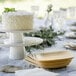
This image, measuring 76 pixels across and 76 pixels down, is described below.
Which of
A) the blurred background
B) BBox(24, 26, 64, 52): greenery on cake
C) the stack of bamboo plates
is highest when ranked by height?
the blurred background

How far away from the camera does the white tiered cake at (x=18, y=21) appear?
1349 mm

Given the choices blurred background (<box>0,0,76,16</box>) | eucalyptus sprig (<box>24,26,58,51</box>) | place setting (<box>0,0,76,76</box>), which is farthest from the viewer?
blurred background (<box>0,0,76,16</box>)

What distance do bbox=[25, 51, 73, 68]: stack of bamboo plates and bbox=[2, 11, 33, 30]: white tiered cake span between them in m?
0.16

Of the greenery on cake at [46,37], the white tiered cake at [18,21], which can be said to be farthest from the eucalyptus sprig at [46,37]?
the white tiered cake at [18,21]

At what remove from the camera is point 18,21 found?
1.35m

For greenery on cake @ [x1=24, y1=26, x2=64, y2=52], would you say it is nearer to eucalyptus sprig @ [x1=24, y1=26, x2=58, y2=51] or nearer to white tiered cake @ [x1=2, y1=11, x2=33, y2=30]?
eucalyptus sprig @ [x1=24, y1=26, x2=58, y2=51]

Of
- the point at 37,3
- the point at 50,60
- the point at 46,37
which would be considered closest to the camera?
the point at 50,60

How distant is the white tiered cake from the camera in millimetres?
1349

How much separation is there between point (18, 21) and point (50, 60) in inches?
11.1

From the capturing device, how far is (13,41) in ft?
4.64

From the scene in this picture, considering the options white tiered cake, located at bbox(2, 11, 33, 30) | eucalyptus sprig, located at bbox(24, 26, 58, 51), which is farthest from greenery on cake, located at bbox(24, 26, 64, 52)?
white tiered cake, located at bbox(2, 11, 33, 30)

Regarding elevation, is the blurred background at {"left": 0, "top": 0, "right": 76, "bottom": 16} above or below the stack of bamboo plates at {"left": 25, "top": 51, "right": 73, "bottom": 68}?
above

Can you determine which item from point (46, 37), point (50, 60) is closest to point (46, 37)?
point (46, 37)

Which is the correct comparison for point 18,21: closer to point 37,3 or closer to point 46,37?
point 46,37
